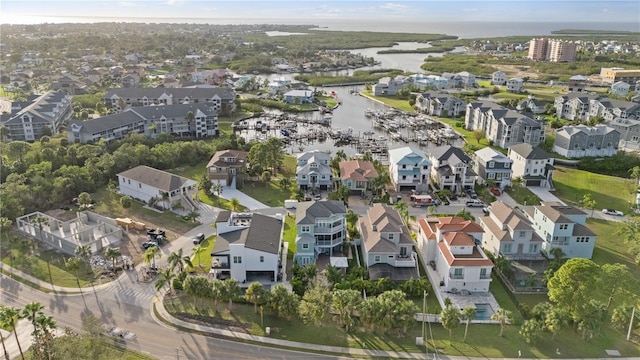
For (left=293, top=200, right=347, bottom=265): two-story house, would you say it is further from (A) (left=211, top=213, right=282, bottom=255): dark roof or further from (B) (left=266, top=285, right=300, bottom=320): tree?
(B) (left=266, top=285, right=300, bottom=320): tree

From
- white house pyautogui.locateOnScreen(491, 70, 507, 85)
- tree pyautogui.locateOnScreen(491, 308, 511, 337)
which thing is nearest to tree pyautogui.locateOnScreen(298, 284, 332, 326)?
tree pyautogui.locateOnScreen(491, 308, 511, 337)

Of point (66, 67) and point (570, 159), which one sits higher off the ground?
point (66, 67)

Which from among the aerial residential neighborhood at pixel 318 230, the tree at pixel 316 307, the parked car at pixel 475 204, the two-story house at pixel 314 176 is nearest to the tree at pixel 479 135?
the aerial residential neighborhood at pixel 318 230

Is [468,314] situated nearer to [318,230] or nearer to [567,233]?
[318,230]

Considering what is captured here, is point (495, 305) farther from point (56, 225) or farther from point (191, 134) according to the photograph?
point (191, 134)

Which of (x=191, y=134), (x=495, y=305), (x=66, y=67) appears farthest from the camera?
(x=66, y=67)

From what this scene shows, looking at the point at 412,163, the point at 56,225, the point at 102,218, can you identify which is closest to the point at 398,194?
the point at 412,163

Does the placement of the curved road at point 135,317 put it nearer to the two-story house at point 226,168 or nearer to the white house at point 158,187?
the white house at point 158,187

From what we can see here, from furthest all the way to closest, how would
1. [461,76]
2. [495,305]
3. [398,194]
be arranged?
[461,76] → [398,194] → [495,305]
